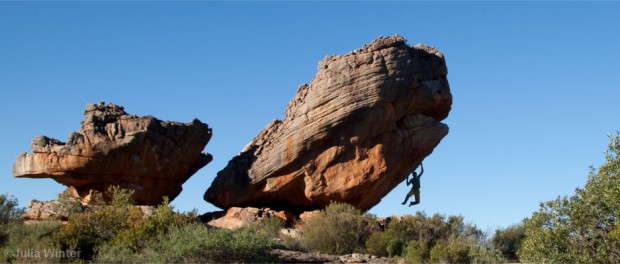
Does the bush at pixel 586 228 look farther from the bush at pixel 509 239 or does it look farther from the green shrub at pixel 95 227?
the green shrub at pixel 95 227

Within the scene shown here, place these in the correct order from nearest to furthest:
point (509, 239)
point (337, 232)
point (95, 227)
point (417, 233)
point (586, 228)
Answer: point (586, 228) < point (95, 227) < point (337, 232) < point (417, 233) < point (509, 239)

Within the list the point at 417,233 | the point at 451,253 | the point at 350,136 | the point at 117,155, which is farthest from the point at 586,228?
the point at 117,155

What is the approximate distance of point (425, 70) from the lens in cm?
3309

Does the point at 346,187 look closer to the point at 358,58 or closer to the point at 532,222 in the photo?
the point at 358,58

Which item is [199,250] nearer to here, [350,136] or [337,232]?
[337,232]

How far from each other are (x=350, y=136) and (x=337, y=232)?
6.20m

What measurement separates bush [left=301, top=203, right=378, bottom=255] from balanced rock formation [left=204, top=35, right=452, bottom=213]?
3.90 metres

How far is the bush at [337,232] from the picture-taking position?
25734 millimetres

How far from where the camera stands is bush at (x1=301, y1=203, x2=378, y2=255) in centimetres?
2573

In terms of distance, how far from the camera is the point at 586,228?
1862 centimetres

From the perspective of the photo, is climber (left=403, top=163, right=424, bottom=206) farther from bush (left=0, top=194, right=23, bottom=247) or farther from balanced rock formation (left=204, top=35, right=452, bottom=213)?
bush (left=0, top=194, right=23, bottom=247)

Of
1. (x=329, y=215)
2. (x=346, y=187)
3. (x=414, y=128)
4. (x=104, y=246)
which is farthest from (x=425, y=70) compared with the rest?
(x=104, y=246)

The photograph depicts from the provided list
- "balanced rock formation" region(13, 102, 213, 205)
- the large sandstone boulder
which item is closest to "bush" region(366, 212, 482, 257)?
the large sandstone boulder

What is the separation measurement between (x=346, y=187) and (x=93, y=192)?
10.9m
